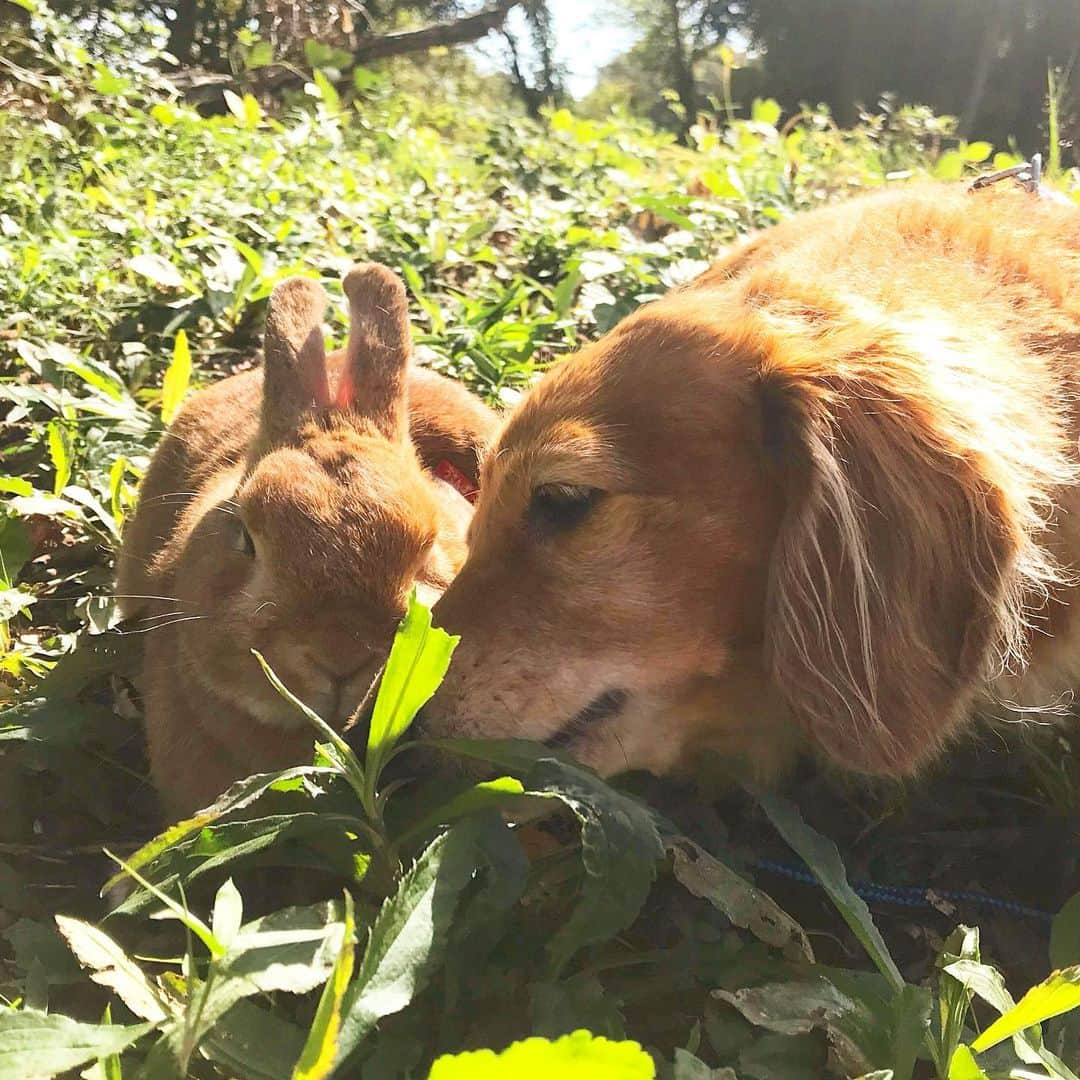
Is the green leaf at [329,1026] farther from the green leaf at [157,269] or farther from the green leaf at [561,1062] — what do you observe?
the green leaf at [157,269]

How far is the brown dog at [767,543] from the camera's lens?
6.75ft

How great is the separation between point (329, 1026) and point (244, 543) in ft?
4.51

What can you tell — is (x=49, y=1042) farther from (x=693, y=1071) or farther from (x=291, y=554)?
(x=291, y=554)

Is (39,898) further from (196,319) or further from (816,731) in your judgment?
(196,319)

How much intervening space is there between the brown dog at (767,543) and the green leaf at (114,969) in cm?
69

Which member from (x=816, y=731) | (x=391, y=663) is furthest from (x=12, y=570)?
(x=816, y=731)

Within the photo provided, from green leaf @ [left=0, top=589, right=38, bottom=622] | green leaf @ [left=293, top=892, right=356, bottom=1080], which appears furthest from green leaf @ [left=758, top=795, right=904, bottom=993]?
green leaf @ [left=0, top=589, right=38, bottom=622]

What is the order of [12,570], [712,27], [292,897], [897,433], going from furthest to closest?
1. [712,27]
2. [12,570]
3. [897,433]
4. [292,897]

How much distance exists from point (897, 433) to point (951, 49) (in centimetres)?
2019

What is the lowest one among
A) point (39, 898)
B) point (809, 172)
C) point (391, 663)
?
point (39, 898)

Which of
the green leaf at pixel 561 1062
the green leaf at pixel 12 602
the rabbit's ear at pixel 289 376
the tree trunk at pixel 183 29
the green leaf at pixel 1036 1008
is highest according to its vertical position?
the tree trunk at pixel 183 29

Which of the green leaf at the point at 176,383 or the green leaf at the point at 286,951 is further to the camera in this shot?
the green leaf at the point at 176,383

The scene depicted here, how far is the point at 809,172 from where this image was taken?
6.92 m

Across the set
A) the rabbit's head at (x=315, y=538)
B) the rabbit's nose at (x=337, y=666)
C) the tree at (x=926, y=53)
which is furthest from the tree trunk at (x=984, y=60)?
the rabbit's nose at (x=337, y=666)
